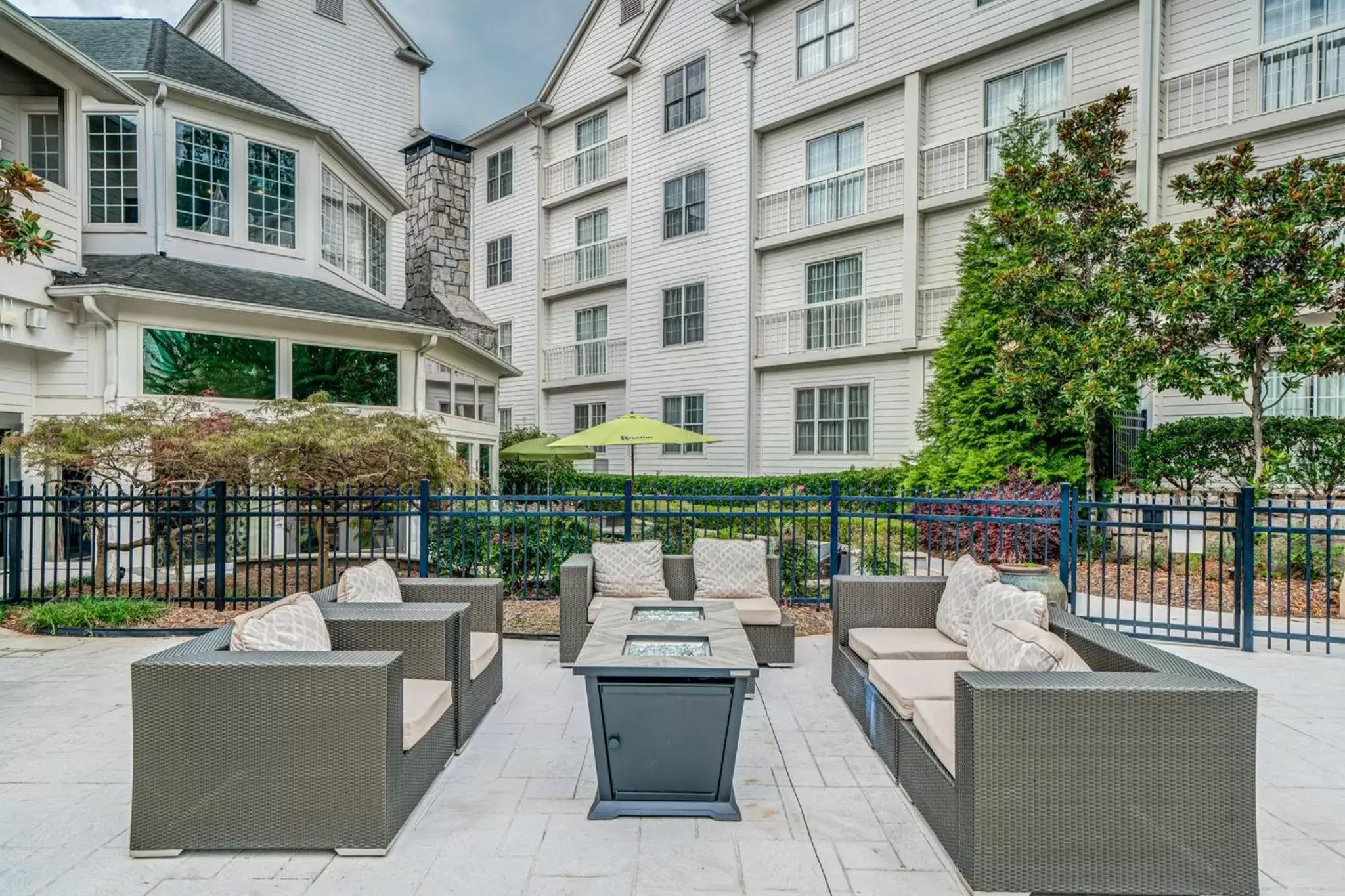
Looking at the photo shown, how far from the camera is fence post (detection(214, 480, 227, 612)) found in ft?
24.2

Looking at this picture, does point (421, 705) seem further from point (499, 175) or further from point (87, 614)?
point (499, 175)

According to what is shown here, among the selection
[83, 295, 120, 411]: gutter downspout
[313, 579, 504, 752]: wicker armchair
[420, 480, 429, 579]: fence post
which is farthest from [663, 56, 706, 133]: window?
[313, 579, 504, 752]: wicker armchair

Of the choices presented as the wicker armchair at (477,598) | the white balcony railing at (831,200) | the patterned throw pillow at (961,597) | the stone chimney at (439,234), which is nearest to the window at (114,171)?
the stone chimney at (439,234)

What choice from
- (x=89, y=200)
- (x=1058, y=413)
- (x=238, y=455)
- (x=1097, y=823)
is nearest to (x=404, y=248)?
(x=89, y=200)

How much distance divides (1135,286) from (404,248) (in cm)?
1640

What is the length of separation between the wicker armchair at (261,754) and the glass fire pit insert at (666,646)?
119 cm

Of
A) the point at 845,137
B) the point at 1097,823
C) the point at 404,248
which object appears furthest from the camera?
the point at 404,248

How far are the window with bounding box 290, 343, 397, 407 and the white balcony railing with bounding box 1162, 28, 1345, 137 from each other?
42.9ft

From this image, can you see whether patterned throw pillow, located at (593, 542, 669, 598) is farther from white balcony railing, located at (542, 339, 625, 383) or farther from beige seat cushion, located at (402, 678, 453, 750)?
white balcony railing, located at (542, 339, 625, 383)

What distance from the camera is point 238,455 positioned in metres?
8.03

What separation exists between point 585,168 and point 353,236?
8012 millimetres

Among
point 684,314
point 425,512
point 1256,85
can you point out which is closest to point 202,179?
point 425,512

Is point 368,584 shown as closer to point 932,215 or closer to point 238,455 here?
point 238,455

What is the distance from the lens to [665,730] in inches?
134
